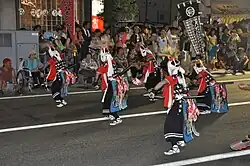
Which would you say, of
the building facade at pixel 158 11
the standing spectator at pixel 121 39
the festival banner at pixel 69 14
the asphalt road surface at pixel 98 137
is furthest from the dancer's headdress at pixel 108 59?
the building facade at pixel 158 11

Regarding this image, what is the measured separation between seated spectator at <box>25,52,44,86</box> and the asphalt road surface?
71.3 inches

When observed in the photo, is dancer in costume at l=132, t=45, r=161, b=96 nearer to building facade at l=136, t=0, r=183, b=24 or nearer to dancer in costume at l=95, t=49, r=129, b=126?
dancer in costume at l=95, t=49, r=129, b=126

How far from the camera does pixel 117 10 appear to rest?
18.0 metres

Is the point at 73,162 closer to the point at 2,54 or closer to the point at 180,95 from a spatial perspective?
the point at 180,95

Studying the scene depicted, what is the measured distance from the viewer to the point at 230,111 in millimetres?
9523

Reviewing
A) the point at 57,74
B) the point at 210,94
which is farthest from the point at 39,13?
the point at 210,94

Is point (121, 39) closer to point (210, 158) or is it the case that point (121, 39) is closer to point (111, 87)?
point (111, 87)

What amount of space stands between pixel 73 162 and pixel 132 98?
5.20 meters

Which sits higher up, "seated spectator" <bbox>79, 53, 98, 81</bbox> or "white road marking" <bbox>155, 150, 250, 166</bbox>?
"seated spectator" <bbox>79, 53, 98, 81</bbox>

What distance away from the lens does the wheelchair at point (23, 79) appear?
11586 millimetres

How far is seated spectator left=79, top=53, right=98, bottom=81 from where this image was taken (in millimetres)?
12711

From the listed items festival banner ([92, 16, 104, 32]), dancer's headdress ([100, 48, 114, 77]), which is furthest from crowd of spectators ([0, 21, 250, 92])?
festival banner ([92, 16, 104, 32])

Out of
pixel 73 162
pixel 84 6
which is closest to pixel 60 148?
pixel 73 162

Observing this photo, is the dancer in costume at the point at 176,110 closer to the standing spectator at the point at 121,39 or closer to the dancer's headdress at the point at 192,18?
the dancer's headdress at the point at 192,18
